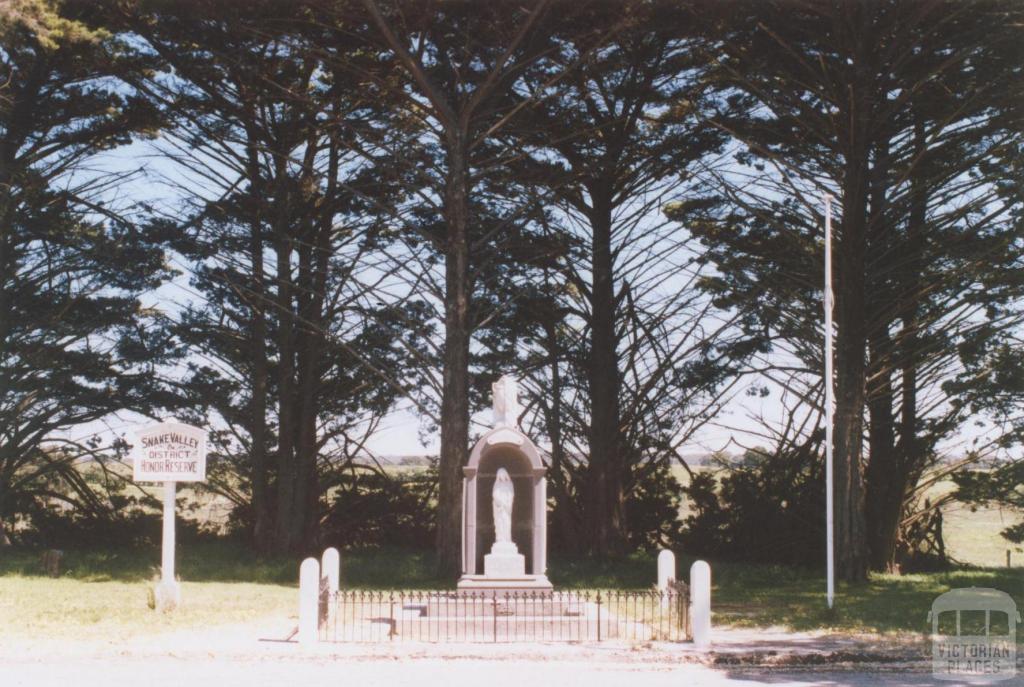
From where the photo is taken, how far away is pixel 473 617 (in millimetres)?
13680

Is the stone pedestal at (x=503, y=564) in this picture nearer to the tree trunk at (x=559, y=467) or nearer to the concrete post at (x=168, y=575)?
the concrete post at (x=168, y=575)

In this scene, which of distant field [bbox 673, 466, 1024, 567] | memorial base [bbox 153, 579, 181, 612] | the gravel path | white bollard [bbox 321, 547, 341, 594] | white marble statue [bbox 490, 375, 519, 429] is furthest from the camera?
distant field [bbox 673, 466, 1024, 567]

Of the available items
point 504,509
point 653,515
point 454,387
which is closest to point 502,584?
point 504,509

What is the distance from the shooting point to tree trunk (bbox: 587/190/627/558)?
77.2 ft

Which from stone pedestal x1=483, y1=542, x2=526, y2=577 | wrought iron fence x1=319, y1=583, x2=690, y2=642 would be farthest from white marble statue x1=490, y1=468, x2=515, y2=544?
wrought iron fence x1=319, y1=583, x2=690, y2=642

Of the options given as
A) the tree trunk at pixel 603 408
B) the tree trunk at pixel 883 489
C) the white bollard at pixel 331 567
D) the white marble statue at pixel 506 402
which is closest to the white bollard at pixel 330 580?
the white bollard at pixel 331 567

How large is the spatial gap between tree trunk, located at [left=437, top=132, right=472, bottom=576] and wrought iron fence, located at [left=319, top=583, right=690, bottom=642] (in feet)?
15.9

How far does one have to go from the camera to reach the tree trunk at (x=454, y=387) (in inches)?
776

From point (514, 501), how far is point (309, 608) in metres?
4.49

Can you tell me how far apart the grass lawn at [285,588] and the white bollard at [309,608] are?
7.22 feet

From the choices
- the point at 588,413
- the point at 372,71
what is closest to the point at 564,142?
the point at 372,71

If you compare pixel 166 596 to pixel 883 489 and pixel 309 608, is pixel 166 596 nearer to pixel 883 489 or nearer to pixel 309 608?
pixel 309 608

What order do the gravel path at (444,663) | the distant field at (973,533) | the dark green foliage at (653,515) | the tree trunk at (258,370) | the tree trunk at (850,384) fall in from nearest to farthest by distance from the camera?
the gravel path at (444,663), the tree trunk at (850,384), the tree trunk at (258,370), the distant field at (973,533), the dark green foliage at (653,515)

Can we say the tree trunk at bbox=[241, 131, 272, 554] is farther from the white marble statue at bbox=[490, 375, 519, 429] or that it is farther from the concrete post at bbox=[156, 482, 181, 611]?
the white marble statue at bbox=[490, 375, 519, 429]
